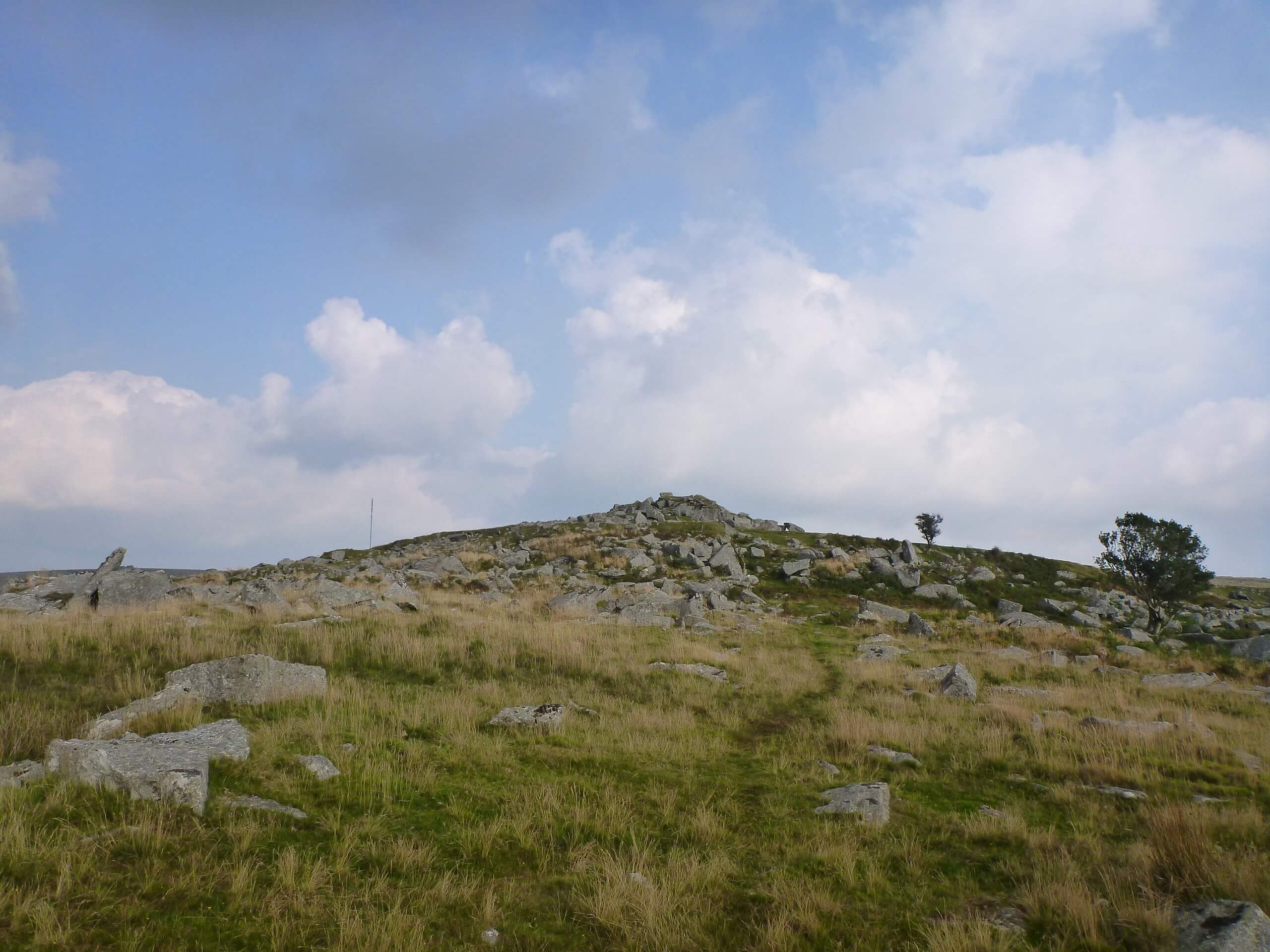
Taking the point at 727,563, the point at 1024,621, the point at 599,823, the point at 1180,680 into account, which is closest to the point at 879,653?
the point at 1180,680

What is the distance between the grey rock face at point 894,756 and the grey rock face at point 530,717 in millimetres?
5592

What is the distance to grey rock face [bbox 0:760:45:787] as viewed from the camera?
23.3 feet

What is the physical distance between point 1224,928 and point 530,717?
9.43 metres

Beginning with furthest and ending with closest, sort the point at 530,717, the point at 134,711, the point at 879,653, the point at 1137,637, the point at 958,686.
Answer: the point at 1137,637 → the point at 879,653 → the point at 958,686 → the point at 530,717 → the point at 134,711

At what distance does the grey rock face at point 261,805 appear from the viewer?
7.17 metres

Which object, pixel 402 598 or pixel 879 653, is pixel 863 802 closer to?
pixel 879 653

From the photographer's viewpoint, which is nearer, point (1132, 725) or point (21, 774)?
point (21, 774)

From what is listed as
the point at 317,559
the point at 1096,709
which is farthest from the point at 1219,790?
the point at 317,559

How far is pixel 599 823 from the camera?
7.77 m

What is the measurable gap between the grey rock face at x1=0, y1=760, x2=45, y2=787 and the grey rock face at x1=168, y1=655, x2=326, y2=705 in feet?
10.4

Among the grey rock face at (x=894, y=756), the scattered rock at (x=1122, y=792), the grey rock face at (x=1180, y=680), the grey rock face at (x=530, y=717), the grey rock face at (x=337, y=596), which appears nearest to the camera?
the scattered rock at (x=1122, y=792)

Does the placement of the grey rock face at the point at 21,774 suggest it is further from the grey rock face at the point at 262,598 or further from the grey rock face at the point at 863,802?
the grey rock face at the point at 262,598

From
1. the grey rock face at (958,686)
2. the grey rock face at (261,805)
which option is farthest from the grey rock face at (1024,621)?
the grey rock face at (261,805)

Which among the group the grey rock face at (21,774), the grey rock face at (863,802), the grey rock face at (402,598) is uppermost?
the grey rock face at (402,598)
